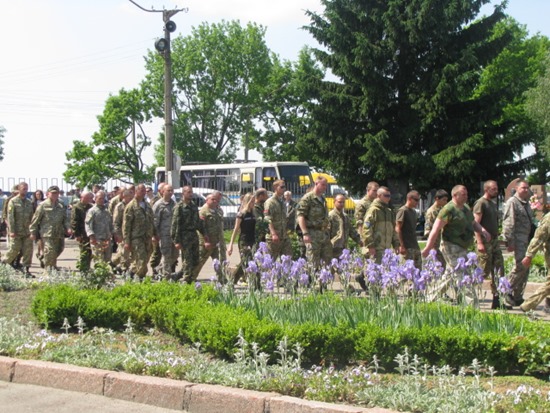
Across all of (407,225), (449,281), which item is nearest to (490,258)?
(407,225)

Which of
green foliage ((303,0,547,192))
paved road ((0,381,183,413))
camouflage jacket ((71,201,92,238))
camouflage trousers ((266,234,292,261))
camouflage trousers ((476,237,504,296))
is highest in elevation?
green foliage ((303,0,547,192))

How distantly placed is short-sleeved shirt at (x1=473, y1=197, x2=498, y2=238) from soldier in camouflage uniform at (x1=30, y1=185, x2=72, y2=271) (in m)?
7.56

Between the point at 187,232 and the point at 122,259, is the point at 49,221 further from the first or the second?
the point at 187,232

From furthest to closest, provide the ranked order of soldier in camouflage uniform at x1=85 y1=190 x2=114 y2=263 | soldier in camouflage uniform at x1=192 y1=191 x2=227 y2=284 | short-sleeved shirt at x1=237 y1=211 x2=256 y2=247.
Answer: soldier in camouflage uniform at x1=85 y1=190 x2=114 y2=263, short-sleeved shirt at x1=237 y1=211 x2=256 y2=247, soldier in camouflage uniform at x1=192 y1=191 x2=227 y2=284

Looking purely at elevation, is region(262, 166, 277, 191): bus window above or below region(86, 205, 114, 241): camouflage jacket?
above

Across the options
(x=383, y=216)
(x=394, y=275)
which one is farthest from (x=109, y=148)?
(x=394, y=275)

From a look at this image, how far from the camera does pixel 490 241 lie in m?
11.5

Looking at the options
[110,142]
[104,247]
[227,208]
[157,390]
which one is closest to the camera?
[157,390]

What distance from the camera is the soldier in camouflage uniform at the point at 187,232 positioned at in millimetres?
12844

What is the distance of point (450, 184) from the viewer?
30984mm

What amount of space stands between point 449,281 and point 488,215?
352cm

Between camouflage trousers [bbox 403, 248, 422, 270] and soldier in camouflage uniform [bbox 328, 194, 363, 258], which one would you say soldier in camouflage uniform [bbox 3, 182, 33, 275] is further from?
camouflage trousers [bbox 403, 248, 422, 270]

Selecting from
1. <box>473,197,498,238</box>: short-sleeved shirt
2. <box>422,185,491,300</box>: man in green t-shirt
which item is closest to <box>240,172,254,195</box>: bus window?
<box>473,197,498,238</box>: short-sleeved shirt

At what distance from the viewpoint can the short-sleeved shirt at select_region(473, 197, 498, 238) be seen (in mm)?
11773
